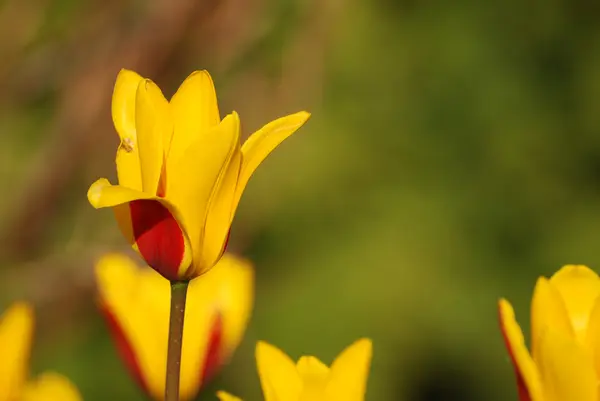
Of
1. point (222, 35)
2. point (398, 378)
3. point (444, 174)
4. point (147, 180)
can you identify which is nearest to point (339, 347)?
point (398, 378)

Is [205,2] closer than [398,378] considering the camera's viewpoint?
Yes

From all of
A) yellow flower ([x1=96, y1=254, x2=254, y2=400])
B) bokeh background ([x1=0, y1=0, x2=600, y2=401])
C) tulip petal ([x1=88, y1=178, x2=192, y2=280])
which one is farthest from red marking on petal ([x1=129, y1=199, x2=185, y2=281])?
bokeh background ([x1=0, y1=0, x2=600, y2=401])

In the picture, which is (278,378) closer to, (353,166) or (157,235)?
(157,235)

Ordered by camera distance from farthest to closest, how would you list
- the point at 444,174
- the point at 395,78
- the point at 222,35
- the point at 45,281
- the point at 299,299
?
the point at 395,78, the point at 444,174, the point at 299,299, the point at 45,281, the point at 222,35

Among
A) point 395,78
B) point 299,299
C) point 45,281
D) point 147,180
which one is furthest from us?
point 395,78

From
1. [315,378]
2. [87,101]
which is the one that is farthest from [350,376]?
[87,101]

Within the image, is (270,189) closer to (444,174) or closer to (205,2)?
(444,174)

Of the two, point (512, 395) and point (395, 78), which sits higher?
point (395, 78)
